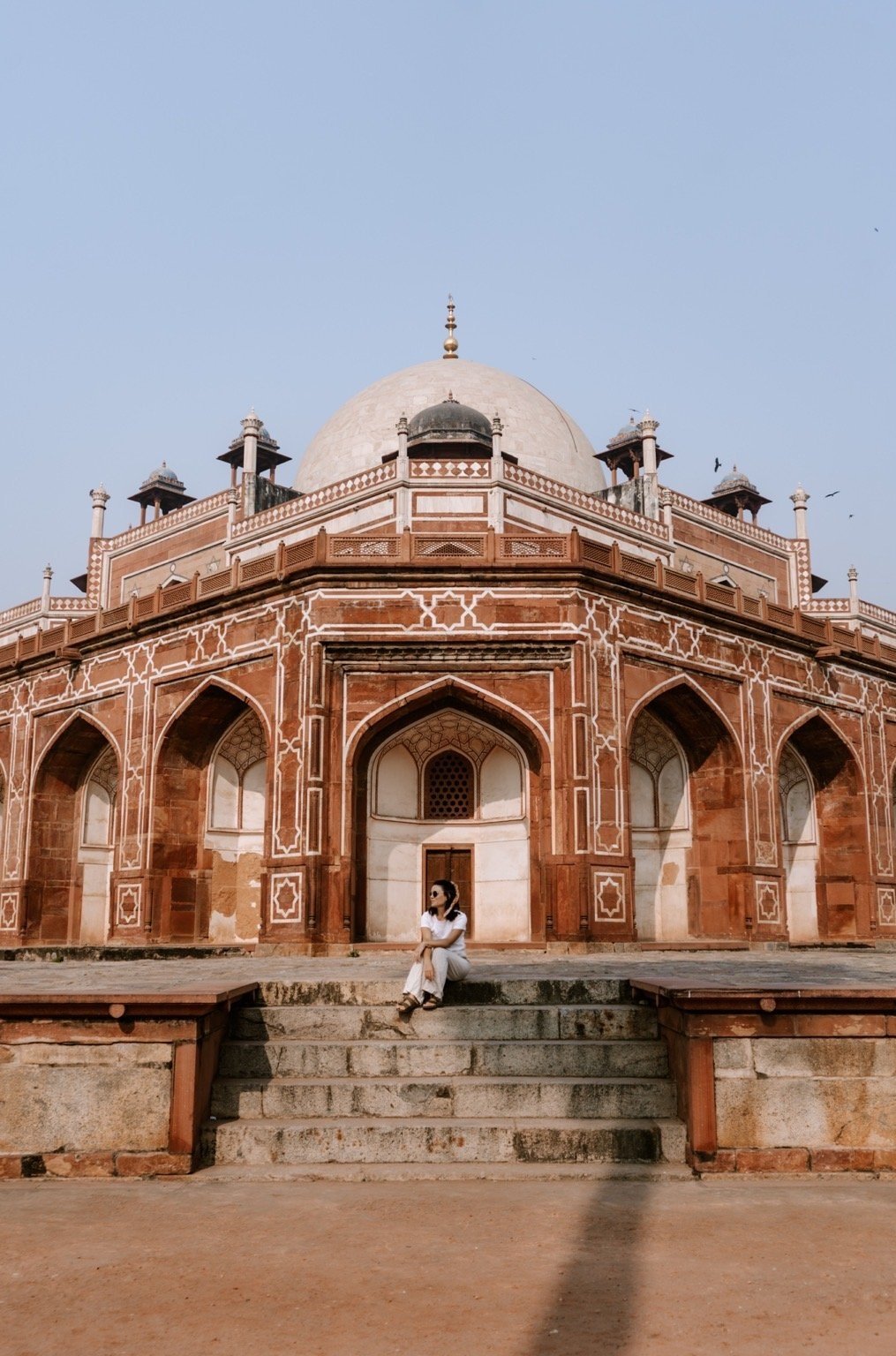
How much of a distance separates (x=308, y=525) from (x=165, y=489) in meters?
13.0

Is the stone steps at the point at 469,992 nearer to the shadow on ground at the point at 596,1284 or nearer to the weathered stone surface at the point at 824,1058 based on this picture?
the weathered stone surface at the point at 824,1058

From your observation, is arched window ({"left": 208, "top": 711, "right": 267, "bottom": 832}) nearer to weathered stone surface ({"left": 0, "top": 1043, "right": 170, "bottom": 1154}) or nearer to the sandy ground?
weathered stone surface ({"left": 0, "top": 1043, "right": 170, "bottom": 1154})

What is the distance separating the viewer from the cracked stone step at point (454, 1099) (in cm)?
602

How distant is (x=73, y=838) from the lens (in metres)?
20.4

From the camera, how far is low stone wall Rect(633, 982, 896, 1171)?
18.0ft

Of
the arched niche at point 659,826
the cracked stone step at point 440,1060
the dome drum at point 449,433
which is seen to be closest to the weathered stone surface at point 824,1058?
the cracked stone step at point 440,1060

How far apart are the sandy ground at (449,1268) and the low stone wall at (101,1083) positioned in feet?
0.61

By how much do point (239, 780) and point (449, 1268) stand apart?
47.4ft

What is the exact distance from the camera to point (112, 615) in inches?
755

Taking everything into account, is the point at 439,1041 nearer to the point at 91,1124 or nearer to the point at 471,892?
the point at 91,1124

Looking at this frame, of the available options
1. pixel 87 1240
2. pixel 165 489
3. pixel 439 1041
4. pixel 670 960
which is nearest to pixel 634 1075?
pixel 439 1041

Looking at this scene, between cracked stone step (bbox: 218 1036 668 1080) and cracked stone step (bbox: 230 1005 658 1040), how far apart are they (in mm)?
247

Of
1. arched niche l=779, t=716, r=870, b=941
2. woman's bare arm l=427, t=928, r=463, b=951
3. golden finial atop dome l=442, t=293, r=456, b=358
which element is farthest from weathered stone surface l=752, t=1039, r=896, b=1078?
golden finial atop dome l=442, t=293, r=456, b=358

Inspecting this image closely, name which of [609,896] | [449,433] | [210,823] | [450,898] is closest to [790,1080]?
[450,898]
